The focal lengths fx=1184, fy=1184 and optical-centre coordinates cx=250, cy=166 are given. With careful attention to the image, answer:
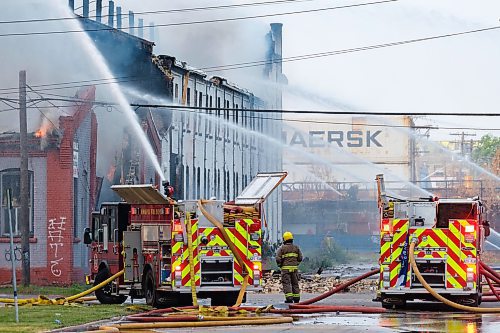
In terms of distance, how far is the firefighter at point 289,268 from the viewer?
1041 inches

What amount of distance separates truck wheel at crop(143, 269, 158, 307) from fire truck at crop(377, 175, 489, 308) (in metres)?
4.61

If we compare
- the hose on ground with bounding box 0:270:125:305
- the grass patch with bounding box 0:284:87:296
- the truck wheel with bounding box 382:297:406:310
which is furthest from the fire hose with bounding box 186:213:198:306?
the grass patch with bounding box 0:284:87:296

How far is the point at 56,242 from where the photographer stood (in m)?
38.9

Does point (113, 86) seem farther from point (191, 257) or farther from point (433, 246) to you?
point (433, 246)

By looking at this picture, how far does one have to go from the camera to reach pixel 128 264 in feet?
85.0

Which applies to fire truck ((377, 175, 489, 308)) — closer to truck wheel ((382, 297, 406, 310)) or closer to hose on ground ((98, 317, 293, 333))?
truck wheel ((382, 297, 406, 310))

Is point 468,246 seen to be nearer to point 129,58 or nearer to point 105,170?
point 105,170

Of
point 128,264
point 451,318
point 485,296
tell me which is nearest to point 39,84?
point 128,264

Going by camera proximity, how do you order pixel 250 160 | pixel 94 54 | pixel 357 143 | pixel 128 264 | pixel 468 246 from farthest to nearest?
pixel 357 143, pixel 250 160, pixel 94 54, pixel 128 264, pixel 468 246

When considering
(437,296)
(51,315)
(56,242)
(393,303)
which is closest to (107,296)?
(51,315)

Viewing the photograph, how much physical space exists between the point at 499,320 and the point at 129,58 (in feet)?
94.3

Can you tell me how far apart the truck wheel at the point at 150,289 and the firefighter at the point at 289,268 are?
331 centimetres

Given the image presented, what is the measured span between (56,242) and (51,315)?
56.0 feet

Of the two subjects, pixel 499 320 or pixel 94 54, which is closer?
pixel 499 320
